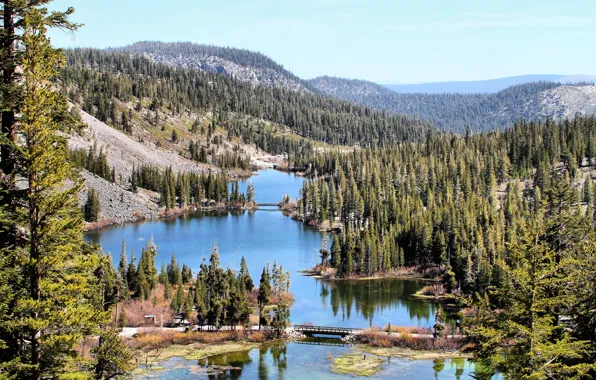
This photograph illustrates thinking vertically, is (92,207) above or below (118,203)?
above

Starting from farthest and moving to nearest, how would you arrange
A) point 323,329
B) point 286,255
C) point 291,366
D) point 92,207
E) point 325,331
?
point 92,207 < point 286,255 < point 323,329 < point 325,331 < point 291,366

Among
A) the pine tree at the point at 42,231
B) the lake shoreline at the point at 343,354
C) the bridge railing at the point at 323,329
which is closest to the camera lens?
the pine tree at the point at 42,231

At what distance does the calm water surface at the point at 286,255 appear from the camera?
332ft

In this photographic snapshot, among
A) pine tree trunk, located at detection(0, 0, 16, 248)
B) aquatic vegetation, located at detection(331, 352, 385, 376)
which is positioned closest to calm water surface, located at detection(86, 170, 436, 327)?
aquatic vegetation, located at detection(331, 352, 385, 376)

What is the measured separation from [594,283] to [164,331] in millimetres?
62985

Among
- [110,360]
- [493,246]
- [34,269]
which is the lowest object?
[493,246]

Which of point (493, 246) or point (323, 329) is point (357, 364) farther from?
point (493, 246)

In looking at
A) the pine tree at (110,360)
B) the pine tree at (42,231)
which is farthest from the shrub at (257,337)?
the pine tree at (42,231)

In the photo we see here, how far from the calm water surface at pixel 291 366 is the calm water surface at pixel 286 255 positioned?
15698 millimetres

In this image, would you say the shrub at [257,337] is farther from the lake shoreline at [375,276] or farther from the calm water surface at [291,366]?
the lake shoreline at [375,276]

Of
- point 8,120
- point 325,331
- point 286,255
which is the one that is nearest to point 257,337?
point 325,331

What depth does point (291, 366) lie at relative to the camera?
7525 cm

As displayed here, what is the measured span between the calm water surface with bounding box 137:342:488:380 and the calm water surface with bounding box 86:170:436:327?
15698 millimetres

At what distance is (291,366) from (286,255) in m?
68.2
